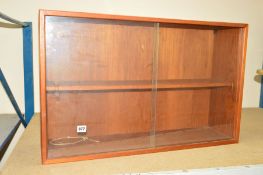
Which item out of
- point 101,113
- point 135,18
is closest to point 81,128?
point 101,113

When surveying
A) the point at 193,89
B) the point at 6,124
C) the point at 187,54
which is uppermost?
the point at 187,54

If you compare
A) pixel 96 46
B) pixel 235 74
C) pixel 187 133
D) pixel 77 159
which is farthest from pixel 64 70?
pixel 235 74

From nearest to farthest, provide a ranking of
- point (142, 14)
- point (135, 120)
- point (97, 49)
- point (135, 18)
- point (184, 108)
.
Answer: point (135, 18)
point (97, 49)
point (135, 120)
point (184, 108)
point (142, 14)

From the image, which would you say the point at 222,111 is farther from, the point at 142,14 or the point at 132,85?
the point at 142,14

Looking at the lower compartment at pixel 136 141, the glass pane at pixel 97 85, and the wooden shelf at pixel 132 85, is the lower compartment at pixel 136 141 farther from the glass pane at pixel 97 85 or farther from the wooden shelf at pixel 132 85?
the wooden shelf at pixel 132 85

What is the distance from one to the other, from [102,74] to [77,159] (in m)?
0.40

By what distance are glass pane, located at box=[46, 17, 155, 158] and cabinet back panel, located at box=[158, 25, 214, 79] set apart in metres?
0.13

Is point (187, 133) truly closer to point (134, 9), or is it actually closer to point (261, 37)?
point (134, 9)

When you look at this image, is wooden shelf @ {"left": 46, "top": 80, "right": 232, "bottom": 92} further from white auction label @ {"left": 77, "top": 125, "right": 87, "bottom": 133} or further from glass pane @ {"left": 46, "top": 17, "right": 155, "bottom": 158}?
white auction label @ {"left": 77, "top": 125, "right": 87, "bottom": 133}

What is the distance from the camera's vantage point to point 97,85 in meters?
1.06

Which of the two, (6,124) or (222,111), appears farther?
(6,124)

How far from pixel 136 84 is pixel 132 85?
21 mm

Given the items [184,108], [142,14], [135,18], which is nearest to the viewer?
[135,18]

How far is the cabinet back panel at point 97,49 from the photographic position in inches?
36.9
